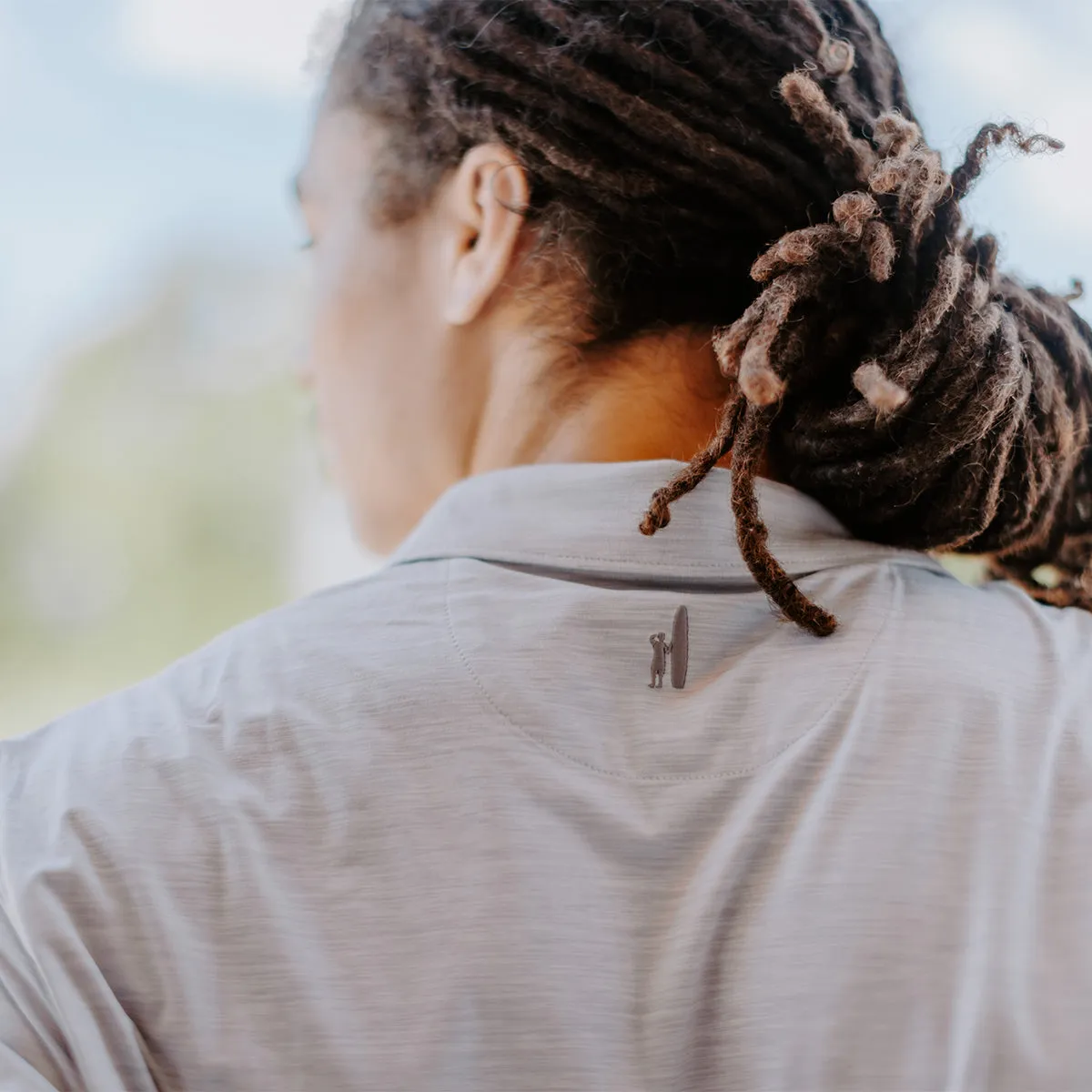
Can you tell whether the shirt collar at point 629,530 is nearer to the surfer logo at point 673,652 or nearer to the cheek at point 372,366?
the surfer logo at point 673,652

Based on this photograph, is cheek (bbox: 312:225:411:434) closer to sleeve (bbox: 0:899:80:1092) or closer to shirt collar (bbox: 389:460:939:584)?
shirt collar (bbox: 389:460:939:584)

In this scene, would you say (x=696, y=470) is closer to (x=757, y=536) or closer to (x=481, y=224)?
(x=757, y=536)

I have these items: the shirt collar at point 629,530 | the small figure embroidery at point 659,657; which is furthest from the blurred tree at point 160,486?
the small figure embroidery at point 659,657

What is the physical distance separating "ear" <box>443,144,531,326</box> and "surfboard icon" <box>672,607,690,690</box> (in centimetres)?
27

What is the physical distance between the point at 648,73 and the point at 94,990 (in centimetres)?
55

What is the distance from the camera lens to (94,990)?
0.54m

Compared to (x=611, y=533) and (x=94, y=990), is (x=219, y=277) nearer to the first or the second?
(x=611, y=533)

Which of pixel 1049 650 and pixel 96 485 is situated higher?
pixel 1049 650

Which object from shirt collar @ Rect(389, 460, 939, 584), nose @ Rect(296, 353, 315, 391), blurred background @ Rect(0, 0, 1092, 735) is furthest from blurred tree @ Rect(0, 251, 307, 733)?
shirt collar @ Rect(389, 460, 939, 584)

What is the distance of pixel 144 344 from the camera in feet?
6.63

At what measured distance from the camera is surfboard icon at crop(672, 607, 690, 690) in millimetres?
637

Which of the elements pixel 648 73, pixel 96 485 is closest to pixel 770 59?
pixel 648 73

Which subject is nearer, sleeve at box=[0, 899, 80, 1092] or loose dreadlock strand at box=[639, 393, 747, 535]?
sleeve at box=[0, 899, 80, 1092]

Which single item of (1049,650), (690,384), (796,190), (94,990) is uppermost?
(796,190)
